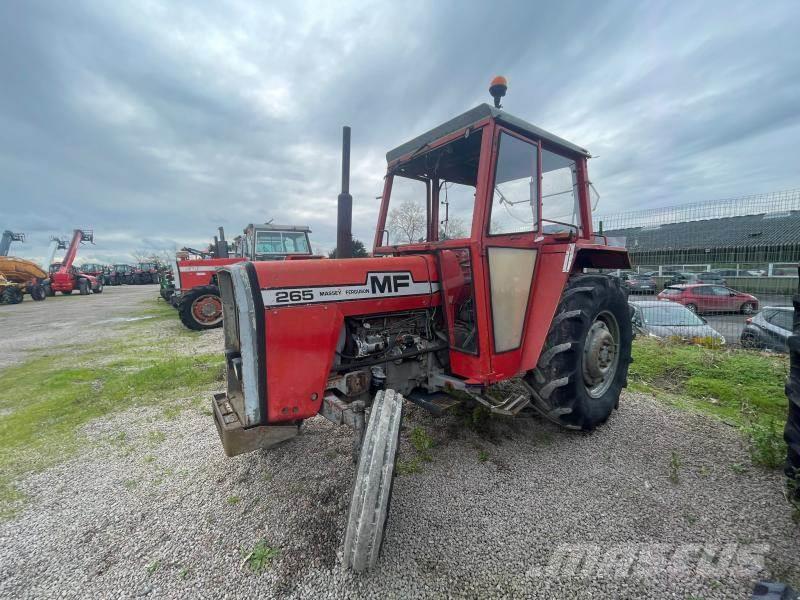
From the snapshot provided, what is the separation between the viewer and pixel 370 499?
1.59 metres

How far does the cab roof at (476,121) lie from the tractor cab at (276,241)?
6440 millimetres

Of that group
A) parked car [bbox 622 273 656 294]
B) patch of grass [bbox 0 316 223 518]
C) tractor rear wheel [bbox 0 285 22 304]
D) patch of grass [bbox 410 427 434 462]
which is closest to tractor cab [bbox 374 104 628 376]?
patch of grass [bbox 410 427 434 462]

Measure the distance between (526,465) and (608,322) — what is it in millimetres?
1451

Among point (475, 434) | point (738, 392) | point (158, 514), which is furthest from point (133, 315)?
point (738, 392)

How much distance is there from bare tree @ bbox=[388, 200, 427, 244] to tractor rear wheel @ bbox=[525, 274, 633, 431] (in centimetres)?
124

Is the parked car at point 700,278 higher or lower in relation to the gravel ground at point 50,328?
higher

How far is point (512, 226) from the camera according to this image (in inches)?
102

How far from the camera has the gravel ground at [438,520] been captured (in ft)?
5.38

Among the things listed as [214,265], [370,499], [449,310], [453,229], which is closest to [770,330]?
[453,229]

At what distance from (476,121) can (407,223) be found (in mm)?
1003

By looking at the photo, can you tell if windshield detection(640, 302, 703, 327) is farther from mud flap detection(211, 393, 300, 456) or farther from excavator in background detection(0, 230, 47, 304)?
excavator in background detection(0, 230, 47, 304)

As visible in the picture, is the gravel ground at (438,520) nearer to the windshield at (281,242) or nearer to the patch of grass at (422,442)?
the patch of grass at (422,442)

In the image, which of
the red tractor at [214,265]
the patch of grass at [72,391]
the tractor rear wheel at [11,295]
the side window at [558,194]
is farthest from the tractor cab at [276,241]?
the tractor rear wheel at [11,295]

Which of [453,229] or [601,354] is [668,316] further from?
[453,229]
